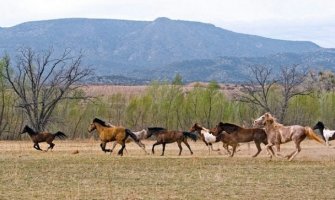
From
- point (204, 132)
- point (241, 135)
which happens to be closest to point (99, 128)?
point (204, 132)

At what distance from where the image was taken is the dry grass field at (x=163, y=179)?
15.4 metres

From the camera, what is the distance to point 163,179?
734 inches

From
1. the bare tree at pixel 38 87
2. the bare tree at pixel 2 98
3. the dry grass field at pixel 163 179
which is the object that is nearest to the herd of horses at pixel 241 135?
the dry grass field at pixel 163 179

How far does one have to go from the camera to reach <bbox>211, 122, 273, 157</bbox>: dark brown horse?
1105 inches

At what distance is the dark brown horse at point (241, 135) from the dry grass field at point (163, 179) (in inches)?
90.6

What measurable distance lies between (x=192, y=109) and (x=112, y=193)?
2097 inches

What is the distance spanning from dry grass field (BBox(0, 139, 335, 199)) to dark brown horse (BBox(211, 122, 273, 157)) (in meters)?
2.30

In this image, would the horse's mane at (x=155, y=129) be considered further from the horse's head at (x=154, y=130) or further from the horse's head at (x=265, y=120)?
the horse's head at (x=265, y=120)

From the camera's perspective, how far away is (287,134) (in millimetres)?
26781

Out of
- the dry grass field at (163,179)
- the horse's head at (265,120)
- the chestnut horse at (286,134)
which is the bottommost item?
the dry grass field at (163,179)

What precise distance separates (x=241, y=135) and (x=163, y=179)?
10198mm

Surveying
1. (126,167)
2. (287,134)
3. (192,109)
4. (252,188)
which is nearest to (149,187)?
(252,188)

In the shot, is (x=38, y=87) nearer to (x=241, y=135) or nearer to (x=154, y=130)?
(x=154, y=130)

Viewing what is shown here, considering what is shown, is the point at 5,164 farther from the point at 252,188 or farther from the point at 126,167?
the point at 252,188
